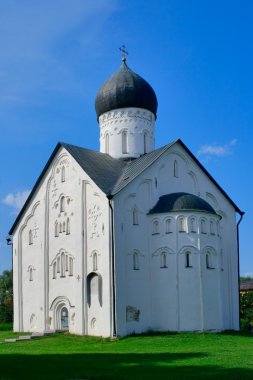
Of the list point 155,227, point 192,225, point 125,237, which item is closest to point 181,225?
point 192,225

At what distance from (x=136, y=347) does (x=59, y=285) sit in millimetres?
7783

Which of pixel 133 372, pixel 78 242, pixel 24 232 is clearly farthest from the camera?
pixel 24 232

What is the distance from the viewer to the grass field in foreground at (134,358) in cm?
1163

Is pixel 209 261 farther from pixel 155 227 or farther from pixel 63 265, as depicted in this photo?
pixel 63 265

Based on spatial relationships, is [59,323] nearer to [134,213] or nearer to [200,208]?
[134,213]

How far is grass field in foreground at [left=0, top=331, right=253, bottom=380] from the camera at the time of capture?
11633mm

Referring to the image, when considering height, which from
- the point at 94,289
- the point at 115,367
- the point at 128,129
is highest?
the point at 128,129

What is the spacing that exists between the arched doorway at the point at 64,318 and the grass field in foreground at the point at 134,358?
76.5 inches

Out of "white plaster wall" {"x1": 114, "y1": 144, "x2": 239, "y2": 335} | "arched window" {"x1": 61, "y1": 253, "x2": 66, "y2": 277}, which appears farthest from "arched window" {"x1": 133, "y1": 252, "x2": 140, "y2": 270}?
"arched window" {"x1": 61, "y1": 253, "x2": 66, "y2": 277}

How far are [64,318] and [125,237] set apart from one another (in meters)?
5.53

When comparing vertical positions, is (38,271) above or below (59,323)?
above

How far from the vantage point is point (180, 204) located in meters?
22.9

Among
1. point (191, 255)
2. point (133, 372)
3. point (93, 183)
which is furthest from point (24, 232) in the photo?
point (133, 372)

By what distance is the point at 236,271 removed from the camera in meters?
27.3
